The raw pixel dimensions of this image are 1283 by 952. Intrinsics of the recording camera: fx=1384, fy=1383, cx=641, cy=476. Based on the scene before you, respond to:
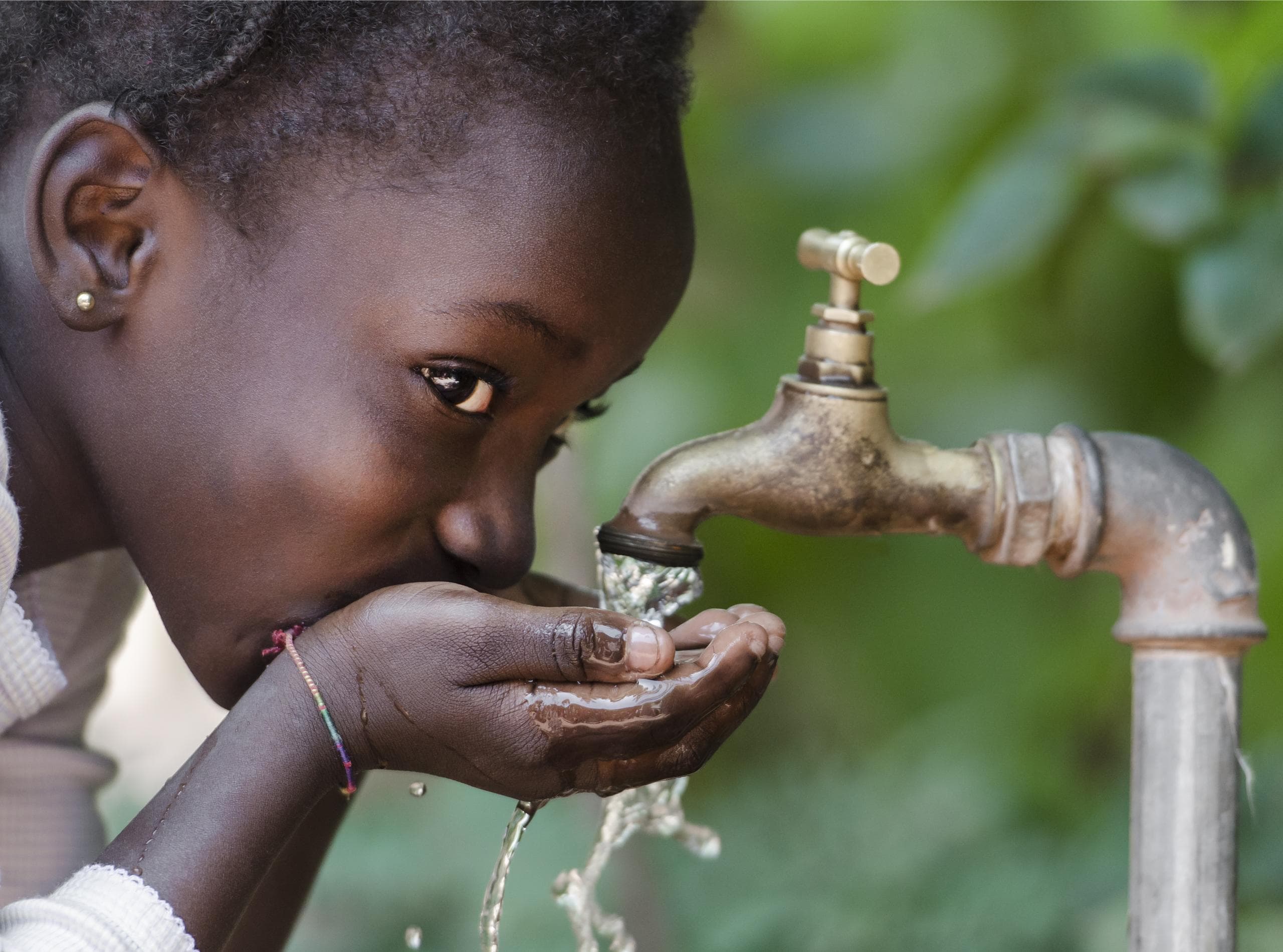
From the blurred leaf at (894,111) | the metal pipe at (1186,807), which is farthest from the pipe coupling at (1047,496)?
the blurred leaf at (894,111)

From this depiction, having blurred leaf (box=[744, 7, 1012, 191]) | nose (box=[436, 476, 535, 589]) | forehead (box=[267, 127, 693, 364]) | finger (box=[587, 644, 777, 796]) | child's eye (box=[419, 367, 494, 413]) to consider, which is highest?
blurred leaf (box=[744, 7, 1012, 191])

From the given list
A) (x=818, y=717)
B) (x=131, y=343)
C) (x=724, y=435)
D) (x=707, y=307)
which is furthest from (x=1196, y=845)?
(x=707, y=307)

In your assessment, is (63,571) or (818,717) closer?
(63,571)

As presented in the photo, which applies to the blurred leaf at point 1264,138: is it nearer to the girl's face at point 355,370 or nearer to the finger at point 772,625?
the girl's face at point 355,370

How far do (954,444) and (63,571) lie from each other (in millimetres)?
1063

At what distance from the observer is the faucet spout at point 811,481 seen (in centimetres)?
103

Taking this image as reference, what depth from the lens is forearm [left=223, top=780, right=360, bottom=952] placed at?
4.16 feet

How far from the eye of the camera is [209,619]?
3.34 ft

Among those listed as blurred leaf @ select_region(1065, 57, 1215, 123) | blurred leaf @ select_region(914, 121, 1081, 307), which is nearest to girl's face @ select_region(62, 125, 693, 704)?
blurred leaf @ select_region(914, 121, 1081, 307)

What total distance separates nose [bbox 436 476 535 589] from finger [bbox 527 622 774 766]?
0.16 meters

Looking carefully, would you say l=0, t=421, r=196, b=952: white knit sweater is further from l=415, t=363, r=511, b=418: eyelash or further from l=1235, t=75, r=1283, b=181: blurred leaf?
l=1235, t=75, r=1283, b=181: blurred leaf

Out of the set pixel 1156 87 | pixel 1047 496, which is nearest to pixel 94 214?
pixel 1047 496

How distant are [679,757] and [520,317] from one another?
1.06ft

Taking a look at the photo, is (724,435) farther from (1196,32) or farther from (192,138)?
(1196,32)
